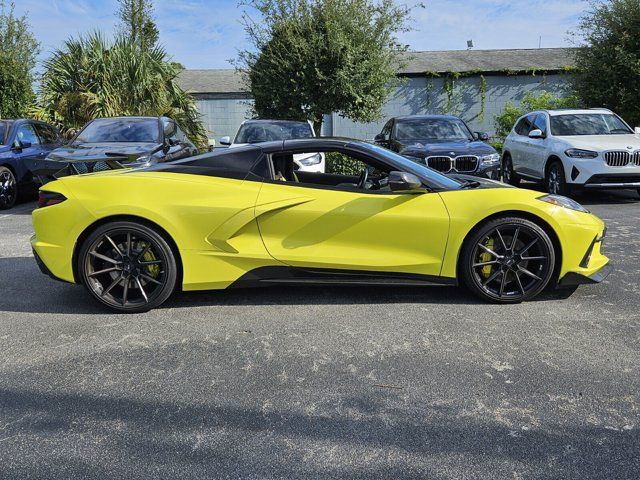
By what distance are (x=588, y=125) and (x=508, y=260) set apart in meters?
7.14

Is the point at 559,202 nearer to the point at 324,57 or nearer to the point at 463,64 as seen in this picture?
the point at 324,57

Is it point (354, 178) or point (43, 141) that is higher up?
point (43, 141)

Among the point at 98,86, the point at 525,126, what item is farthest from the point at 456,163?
the point at 98,86

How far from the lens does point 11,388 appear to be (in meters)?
2.96

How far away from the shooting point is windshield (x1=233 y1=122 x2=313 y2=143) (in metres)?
10.6

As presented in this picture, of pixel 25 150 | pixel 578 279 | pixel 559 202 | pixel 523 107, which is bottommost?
pixel 578 279

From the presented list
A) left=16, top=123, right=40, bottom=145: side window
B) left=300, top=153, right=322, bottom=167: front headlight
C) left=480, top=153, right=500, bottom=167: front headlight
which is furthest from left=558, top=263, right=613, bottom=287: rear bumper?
left=16, top=123, right=40, bottom=145: side window

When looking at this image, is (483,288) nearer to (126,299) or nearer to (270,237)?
(270,237)

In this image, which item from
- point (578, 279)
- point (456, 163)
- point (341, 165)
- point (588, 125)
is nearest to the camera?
point (578, 279)

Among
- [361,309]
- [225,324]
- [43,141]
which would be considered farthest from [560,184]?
[43,141]

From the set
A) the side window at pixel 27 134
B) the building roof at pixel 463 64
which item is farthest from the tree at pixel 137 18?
the side window at pixel 27 134

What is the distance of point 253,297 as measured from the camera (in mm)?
4520

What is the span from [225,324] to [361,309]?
1.01 metres

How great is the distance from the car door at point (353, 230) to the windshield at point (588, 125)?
7.03m
